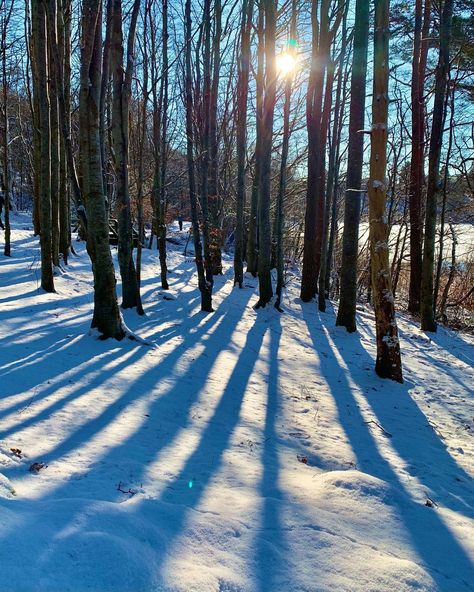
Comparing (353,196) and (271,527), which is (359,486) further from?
(353,196)

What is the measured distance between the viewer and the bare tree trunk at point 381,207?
6.45 metres

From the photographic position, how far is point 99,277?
6395 millimetres

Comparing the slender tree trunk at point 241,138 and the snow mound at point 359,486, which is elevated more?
the slender tree trunk at point 241,138

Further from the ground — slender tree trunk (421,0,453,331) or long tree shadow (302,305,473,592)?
slender tree trunk (421,0,453,331)

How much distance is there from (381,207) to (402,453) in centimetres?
388

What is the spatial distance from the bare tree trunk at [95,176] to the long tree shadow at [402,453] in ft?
12.3

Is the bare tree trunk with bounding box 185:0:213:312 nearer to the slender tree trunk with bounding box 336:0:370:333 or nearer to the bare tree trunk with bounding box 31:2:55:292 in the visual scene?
the bare tree trunk with bounding box 31:2:55:292

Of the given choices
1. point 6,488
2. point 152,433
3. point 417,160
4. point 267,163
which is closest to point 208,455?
point 152,433

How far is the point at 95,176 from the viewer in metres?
6.22

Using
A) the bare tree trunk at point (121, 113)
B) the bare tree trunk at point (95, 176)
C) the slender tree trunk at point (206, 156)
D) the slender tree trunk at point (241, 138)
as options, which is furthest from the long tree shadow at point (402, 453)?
the slender tree trunk at point (241, 138)

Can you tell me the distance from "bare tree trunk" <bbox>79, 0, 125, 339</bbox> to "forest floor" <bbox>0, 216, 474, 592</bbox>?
1.65 ft

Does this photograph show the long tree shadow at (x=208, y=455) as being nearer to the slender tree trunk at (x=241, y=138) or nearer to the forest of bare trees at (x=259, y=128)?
the forest of bare trees at (x=259, y=128)

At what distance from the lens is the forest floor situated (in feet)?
6.63

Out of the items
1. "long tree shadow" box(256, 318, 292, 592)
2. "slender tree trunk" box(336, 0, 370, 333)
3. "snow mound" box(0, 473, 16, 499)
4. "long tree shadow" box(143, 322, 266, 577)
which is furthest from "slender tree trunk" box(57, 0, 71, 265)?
"snow mound" box(0, 473, 16, 499)
